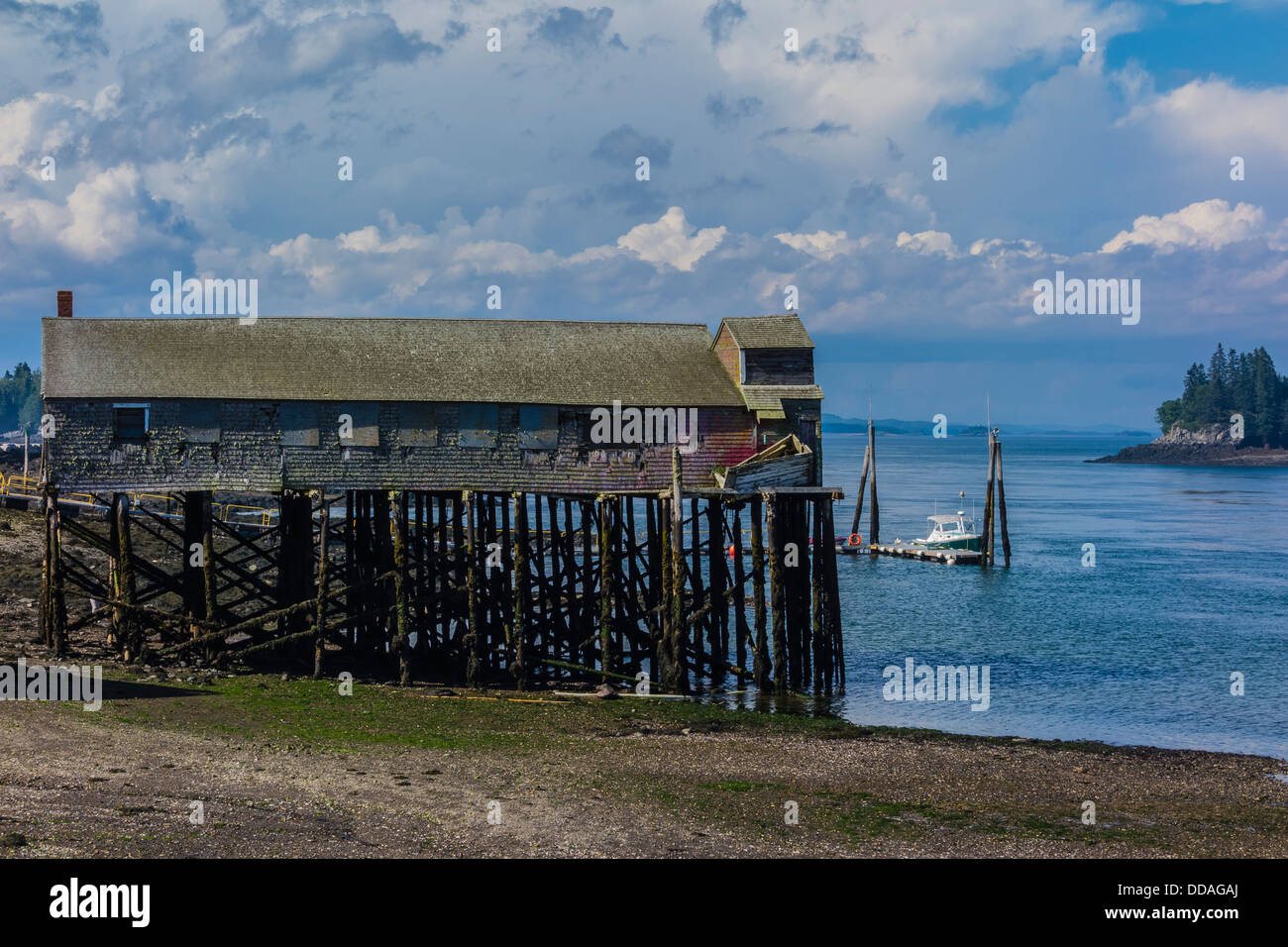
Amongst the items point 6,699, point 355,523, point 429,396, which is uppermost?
point 429,396

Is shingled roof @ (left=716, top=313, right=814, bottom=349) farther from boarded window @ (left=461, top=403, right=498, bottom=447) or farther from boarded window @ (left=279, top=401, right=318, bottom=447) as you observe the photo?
boarded window @ (left=279, top=401, right=318, bottom=447)

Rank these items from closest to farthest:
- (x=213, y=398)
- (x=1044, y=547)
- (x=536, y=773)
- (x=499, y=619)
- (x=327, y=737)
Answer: (x=536, y=773) < (x=327, y=737) < (x=213, y=398) < (x=499, y=619) < (x=1044, y=547)

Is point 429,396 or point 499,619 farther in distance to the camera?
point 499,619

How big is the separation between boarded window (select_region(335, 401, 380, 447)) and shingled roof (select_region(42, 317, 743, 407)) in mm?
278

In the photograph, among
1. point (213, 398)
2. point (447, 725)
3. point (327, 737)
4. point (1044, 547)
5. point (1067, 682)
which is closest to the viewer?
point (327, 737)

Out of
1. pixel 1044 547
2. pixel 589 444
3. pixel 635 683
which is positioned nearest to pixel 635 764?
pixel 635 683

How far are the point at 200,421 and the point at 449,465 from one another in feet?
20.2

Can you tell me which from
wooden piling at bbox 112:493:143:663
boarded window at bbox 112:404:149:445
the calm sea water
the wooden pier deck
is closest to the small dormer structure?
the calm sea water

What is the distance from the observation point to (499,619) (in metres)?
33.4

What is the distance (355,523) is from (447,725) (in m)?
11.1

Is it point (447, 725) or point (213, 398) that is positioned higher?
point (213, 398)

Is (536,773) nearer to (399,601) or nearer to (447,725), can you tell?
(447,725)

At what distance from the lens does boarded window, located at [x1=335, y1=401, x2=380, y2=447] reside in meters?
31.0

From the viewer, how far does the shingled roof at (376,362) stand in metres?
30.6
